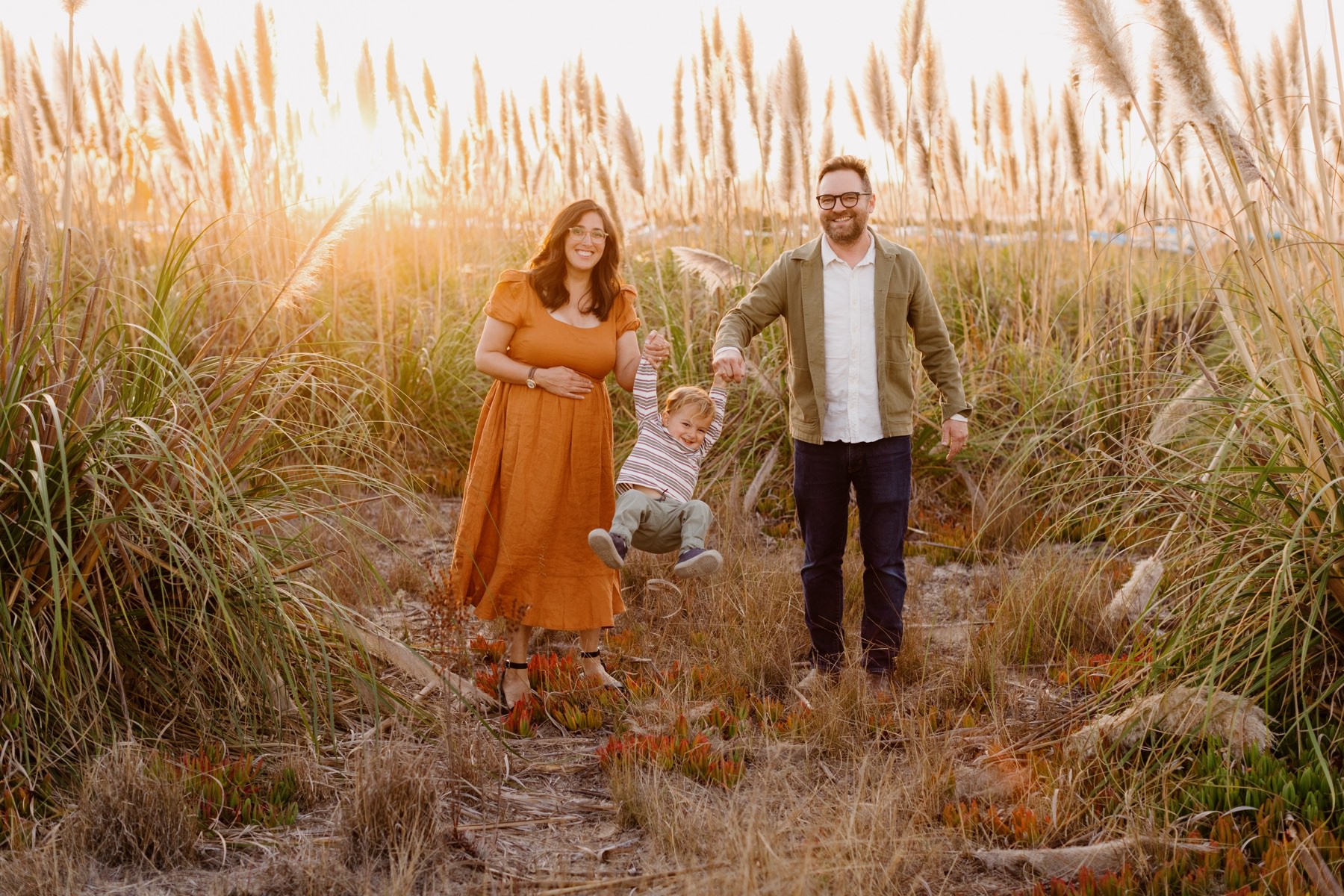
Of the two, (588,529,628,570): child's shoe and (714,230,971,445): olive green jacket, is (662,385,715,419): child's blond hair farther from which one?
(588,529,628,570): child's shoe

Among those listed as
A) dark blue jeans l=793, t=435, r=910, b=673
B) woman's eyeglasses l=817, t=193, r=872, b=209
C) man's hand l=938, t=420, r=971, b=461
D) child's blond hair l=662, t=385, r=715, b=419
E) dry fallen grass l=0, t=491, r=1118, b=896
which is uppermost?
woman's eyeglasses l=817, t=193, r=872, b=209

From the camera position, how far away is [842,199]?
3.94 m

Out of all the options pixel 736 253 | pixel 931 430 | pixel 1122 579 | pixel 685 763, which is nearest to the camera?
pixel 685 763

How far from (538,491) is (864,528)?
1.37m

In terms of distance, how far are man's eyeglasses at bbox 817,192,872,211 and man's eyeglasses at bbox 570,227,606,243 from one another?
35.0 inches

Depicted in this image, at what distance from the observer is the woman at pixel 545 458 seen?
4.04 m

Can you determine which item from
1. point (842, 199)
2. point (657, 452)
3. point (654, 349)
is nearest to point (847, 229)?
point (842, 199)

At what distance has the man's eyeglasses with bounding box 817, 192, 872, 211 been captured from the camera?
3.93 metres

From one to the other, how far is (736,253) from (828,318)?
324cm

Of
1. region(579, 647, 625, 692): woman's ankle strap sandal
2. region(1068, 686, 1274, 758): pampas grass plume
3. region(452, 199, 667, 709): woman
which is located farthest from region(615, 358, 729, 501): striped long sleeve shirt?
region(1068, 686, 1274, 758): pampas grass plume

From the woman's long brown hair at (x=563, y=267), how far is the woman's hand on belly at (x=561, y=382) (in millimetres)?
288

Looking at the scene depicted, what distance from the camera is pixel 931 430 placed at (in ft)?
20.2

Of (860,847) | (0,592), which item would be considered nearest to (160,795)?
(0,592)

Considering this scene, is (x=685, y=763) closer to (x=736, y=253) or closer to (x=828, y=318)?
(x=828, y=318)
